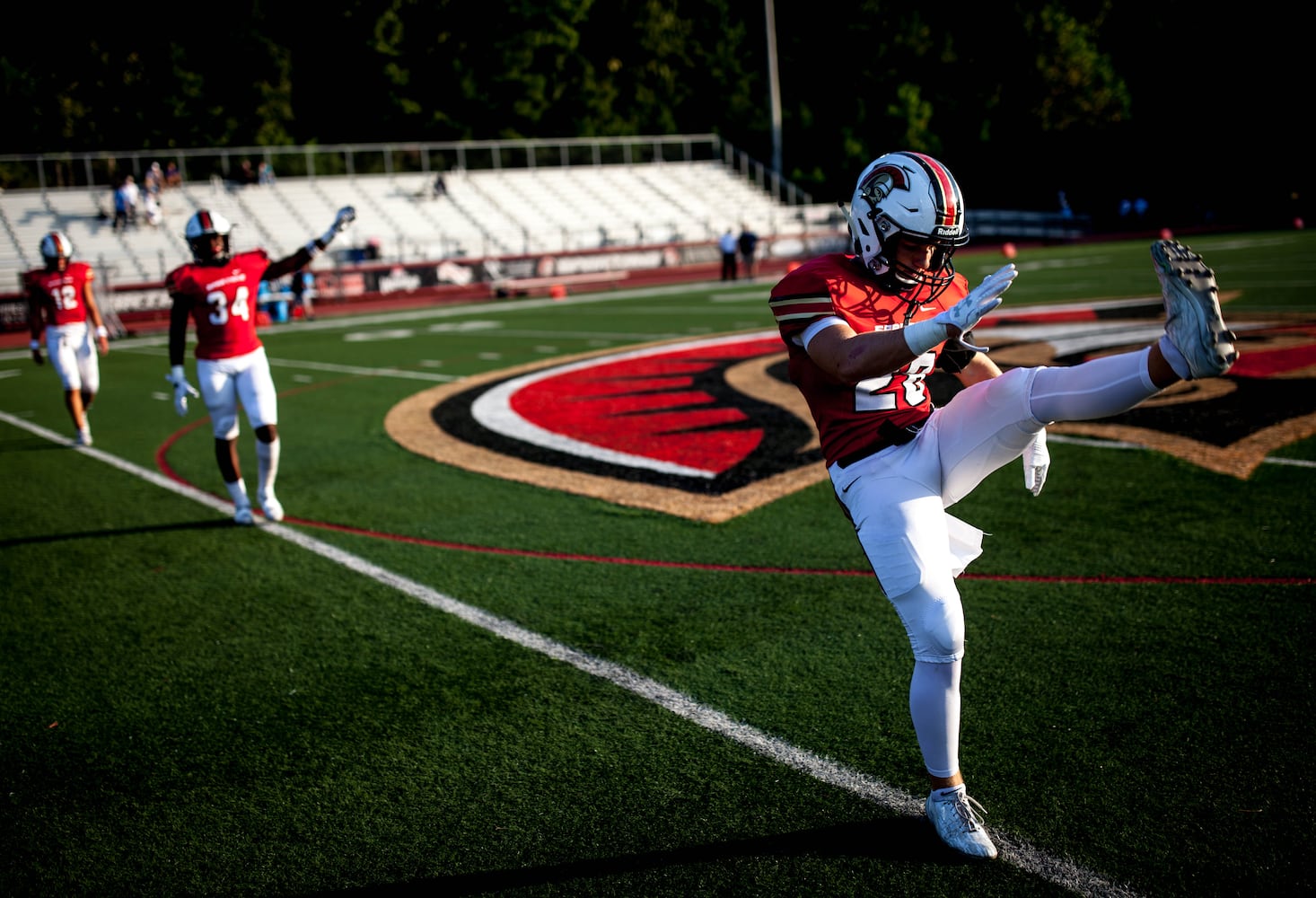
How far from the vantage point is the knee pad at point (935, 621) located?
315 centimetres

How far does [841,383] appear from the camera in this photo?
3266 millimetres

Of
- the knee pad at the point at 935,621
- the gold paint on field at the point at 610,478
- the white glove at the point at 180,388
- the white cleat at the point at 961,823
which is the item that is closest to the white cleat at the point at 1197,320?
the knee pad at the point at 935,621

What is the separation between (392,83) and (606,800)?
160 feet

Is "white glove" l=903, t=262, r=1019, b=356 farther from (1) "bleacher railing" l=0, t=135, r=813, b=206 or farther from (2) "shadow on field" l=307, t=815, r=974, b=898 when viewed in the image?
(1) "bleacher railing" l=0, t=135, r=813, b=206

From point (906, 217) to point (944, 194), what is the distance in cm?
14

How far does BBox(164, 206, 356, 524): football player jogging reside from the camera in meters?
7.27

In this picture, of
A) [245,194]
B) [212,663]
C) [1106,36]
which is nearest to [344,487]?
[212,663]

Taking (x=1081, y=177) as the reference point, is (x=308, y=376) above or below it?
below

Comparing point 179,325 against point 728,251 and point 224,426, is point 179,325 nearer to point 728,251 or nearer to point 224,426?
point 224,426

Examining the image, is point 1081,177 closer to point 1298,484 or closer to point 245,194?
point 245,194

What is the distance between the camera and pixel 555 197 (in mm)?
39094

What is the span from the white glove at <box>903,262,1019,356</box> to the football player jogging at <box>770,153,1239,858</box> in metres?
0.04

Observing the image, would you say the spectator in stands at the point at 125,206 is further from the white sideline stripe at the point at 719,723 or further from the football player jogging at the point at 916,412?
the football player jogging at the point at 916,412

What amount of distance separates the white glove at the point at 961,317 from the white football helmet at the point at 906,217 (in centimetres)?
46
